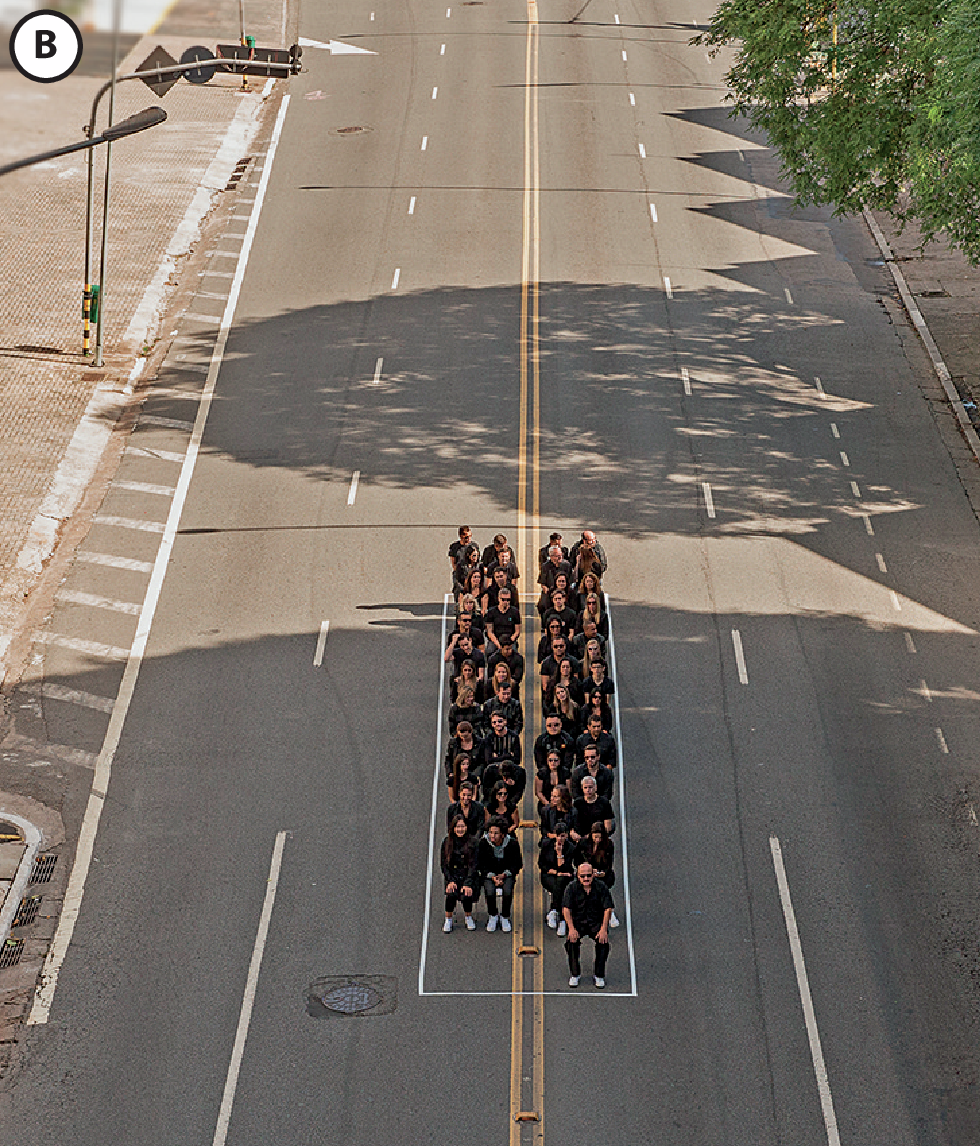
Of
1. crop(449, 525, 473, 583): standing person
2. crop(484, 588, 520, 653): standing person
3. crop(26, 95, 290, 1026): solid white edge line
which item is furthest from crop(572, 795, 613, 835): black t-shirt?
crop(449, 525, 473, 583): standing person

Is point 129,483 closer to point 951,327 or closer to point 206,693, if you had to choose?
point 206,693

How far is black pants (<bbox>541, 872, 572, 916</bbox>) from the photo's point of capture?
61.0 feet

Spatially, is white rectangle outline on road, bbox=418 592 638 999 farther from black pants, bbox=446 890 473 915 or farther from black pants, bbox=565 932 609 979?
black pants, bbox=446 890 473 915

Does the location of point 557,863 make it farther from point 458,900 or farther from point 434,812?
point 434,812

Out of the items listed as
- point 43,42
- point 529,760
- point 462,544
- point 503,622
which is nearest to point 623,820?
point 529,760

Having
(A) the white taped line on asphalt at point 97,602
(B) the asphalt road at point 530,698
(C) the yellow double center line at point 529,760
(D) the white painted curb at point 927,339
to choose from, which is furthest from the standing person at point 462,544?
(D) the white painted curb at point 927,339

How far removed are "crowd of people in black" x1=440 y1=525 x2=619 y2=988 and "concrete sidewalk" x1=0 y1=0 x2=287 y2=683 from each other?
7411mm

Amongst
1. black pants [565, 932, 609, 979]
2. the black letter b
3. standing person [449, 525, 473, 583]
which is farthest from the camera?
standing person [449, 525, 473, 583]

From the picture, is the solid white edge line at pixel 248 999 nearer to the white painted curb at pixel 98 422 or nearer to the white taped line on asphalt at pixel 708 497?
the white painted curb at pixel 98 422

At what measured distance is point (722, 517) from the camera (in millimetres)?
29719

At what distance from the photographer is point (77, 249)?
41219 mm

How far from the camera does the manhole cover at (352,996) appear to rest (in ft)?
59.2

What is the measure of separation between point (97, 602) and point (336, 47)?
36561mm

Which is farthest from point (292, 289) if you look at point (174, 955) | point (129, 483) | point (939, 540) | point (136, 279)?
point (174, 955)
